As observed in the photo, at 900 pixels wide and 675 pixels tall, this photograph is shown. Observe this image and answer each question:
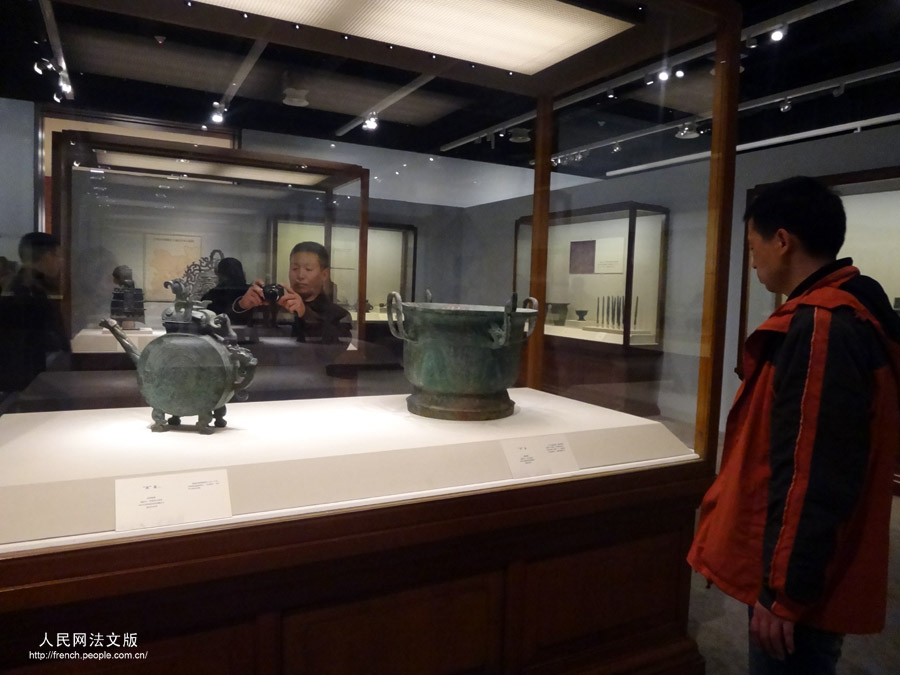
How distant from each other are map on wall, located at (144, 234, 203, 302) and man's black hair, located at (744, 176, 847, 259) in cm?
130

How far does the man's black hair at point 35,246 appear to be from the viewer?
57.7 inches

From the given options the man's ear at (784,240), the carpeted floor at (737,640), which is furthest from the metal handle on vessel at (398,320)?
the carpeted floor at (737,640)

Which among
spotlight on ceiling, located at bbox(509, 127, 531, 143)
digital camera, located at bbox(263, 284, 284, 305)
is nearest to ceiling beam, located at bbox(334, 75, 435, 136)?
spotlight on ceiling, located at bbox(509, 127, 531, 143)

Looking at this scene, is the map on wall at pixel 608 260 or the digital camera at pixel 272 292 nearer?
the digital camera at pixel 272 292

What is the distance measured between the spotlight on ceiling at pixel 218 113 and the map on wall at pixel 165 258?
0.32 m

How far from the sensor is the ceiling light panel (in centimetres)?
162

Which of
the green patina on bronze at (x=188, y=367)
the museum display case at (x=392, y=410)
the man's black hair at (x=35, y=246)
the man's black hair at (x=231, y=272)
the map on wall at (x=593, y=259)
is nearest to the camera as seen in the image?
the museum display case at (x=392, y=410)

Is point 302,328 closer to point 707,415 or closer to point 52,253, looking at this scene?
point 52,253

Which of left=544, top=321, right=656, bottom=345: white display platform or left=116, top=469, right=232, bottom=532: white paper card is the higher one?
left=544, top=321, right=656, bottom=345: white display platform

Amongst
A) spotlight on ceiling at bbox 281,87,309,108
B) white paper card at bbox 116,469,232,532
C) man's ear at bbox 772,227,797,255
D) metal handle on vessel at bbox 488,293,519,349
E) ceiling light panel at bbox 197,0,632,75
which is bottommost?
white paper card at bbox 116,469,232,532

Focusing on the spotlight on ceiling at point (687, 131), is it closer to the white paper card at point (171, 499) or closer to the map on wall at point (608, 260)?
the map on wall at point (608, 260)

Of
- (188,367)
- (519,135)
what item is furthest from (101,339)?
(519,135)

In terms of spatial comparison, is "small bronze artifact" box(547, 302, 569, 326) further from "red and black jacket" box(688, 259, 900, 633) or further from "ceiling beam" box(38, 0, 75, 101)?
"ceiling beam" box(38, 0, 75, 101)

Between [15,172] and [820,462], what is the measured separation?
169 cm
